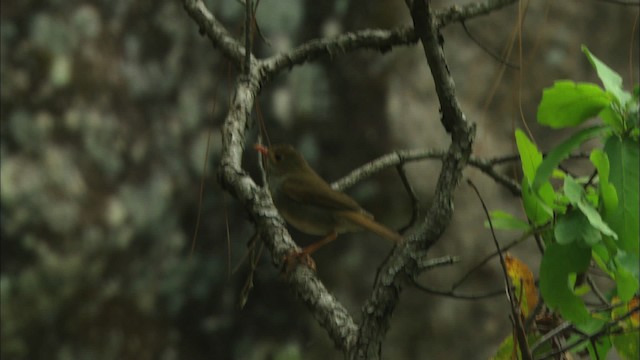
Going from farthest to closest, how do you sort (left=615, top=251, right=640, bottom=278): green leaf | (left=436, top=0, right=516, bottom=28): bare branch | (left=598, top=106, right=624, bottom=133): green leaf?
1. (left=436, top=0, right=516, bottom=28): bare branch
2. (left=598, top=106, right=624, bottom=133): green leaf
3. (left=615, top=251, right=640, bottom=278): green leaf

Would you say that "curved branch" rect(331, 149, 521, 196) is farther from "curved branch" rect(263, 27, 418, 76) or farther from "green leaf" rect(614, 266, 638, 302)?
"green leaf" rect(614, 266, 638, 302)

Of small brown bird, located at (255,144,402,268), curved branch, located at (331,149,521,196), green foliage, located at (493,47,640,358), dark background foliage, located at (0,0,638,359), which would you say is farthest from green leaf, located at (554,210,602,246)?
dark background foliage, located at (0,0,638,359)

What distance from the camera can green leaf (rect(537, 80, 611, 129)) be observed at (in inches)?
54.2

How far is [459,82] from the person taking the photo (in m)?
3.84

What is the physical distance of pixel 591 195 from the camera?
148cm

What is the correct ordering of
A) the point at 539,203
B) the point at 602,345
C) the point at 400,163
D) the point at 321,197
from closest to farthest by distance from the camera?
the point at 539,203
the point at 602,345
the point at 321,197
the point at 400,163

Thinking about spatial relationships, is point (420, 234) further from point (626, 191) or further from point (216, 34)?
point (216, 34)

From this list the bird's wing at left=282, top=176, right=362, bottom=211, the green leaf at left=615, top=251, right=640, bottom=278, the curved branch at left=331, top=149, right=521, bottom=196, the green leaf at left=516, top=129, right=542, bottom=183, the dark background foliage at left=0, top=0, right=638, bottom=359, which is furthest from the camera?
the dark background foliage at left=0, top=0, right=638, bottom=359

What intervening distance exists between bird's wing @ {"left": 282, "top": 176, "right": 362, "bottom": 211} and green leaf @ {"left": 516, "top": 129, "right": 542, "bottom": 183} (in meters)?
0.87

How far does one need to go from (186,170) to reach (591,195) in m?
2.51

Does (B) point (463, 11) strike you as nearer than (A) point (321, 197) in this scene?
No

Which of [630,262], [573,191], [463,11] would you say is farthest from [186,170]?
[630,262]

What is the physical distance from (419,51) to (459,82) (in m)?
0.22

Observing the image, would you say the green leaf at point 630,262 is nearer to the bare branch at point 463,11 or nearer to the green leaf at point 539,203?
the green leaf at point 539,203
